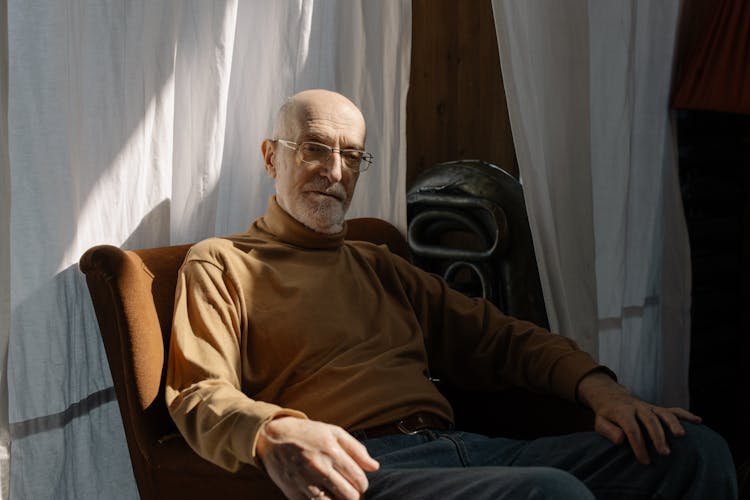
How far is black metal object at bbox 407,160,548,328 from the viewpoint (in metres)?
2.47

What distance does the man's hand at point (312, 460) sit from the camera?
129cm

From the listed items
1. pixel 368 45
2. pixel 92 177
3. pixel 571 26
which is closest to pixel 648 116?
pixel 571 26

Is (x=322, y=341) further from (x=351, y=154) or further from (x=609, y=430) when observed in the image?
(x=609, y=430)

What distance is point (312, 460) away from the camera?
129 centimetres

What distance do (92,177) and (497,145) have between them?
1.97 meters

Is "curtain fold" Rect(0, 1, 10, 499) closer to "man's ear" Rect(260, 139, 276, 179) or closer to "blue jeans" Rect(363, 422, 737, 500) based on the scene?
"man's ear" Rect(260, 139, 276, 179)

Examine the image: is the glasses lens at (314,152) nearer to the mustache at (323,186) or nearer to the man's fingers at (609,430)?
the mustache at (323,186)

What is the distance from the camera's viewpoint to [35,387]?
169cm

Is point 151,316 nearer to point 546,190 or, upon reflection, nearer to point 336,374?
point 336,374

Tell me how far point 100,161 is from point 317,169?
1.45 ft

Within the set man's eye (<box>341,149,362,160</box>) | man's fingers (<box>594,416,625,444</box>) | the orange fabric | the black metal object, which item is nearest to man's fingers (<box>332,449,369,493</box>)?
man's fingers (<box>594,416,625,444</box>)

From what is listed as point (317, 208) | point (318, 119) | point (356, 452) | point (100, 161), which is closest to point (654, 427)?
point (356, 452)

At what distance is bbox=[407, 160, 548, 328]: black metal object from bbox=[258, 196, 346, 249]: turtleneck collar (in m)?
0.69

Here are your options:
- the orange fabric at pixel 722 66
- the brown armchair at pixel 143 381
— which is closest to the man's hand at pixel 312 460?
the brown armchair at pixel 143 381
